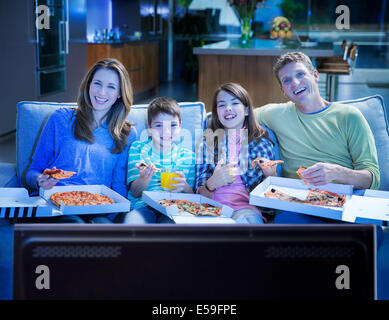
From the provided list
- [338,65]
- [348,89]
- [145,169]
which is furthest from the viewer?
[348,89]

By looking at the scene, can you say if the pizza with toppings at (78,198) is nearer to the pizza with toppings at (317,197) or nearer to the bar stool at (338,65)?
the pizza with toppings at (317,197)

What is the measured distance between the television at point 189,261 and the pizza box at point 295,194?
888 millimetres

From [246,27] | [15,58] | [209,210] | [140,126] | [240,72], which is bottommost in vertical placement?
[209,210]

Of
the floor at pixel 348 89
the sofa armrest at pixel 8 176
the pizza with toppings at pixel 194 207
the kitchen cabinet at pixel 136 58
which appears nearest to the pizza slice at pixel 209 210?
the pizza with toppings at pixel 194 207

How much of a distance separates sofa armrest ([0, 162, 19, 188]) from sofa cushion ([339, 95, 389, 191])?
1.54 meters

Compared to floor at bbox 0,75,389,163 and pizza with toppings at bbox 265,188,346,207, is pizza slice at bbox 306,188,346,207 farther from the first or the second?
floor at bbox 0,75,389,163

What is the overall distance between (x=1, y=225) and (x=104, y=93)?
64 cm

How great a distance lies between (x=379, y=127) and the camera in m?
2.14

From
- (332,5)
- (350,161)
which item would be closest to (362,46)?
(332,5)

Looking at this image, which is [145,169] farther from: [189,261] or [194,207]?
[189,261]

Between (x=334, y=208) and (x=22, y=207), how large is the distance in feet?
3.22

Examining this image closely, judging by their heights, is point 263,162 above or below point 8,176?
above

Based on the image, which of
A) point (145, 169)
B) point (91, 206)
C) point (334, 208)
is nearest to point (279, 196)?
point (334, 208)

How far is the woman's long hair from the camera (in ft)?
6.40
